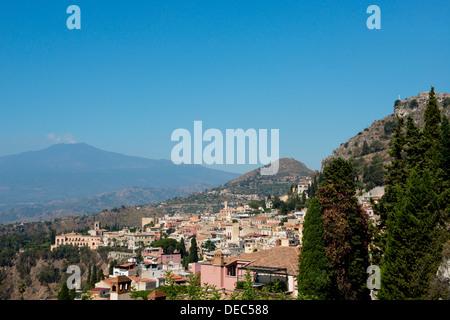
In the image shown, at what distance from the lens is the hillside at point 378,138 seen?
12750 cm

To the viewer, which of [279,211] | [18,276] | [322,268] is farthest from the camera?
[279,211]

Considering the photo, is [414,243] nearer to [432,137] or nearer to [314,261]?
[314,261]

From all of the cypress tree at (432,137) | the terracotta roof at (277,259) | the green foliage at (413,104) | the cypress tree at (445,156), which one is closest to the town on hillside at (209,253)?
the terracotta roof at (277,259)

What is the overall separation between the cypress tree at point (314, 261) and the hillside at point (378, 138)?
312 ft

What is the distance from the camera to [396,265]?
1730 cm

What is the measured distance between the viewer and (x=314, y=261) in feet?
70.5

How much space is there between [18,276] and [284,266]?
101587 millimetres

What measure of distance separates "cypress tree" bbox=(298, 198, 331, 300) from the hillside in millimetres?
95085

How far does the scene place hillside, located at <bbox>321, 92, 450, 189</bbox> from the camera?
128 metres

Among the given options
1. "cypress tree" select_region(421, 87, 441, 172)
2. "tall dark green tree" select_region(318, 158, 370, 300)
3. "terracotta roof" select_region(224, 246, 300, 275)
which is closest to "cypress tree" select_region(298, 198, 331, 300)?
"tall dark green tree" select_region(318, 158, 370, 300)

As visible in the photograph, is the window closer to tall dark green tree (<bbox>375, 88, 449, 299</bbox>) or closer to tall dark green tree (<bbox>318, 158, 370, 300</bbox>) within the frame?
tall dark green tree (<bbox>318, 158, 370, 300</bbox>)
